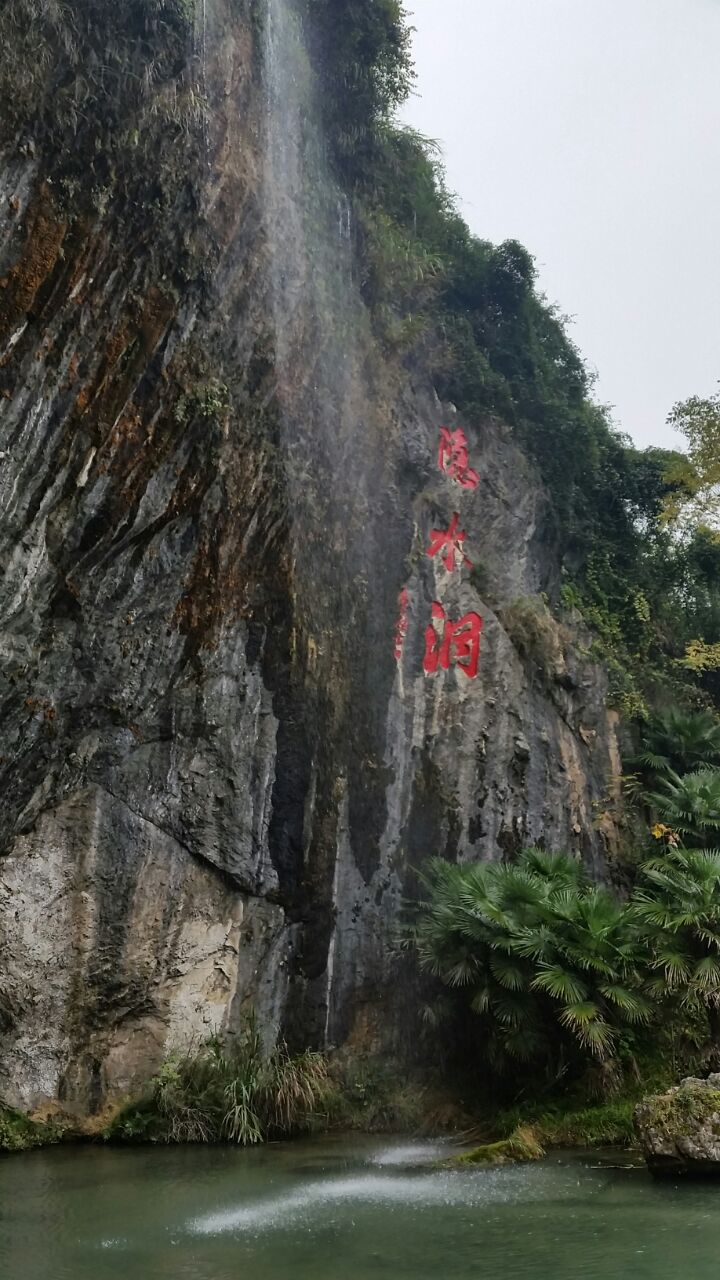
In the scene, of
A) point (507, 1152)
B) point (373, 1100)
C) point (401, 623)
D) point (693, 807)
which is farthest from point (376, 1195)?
point (401, 623)

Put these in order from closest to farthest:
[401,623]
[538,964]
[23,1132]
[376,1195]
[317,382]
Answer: [376,1195] → [23,1132] → [538,964] → [317,382] → [401,623]

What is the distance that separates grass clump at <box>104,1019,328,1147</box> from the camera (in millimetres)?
10102

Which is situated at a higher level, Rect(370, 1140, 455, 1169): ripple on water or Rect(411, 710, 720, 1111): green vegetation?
Rect(411, 710, 720, 1111): green vegetation

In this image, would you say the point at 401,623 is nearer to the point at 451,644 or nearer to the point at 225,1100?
the point at 451,644

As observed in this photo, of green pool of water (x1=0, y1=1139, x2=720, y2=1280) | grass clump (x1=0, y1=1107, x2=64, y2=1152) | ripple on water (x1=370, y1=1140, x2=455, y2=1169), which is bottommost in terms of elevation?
green pool of water (x1=0, y1=1139, x2=720, y2=1280)

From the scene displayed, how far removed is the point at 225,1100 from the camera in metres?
10.3

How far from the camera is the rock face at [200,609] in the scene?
30.3ft

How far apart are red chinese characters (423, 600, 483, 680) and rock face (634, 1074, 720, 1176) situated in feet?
24.5

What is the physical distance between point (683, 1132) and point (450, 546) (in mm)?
9471

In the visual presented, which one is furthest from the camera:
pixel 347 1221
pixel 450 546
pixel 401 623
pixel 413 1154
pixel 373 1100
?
pixel 450 546

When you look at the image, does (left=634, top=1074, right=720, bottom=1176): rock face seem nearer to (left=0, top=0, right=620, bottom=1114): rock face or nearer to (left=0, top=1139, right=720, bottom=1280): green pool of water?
(left=0, top=1139, right=720, bottom=1280): green pool of water

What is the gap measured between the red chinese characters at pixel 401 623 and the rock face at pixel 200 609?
0.57 feet

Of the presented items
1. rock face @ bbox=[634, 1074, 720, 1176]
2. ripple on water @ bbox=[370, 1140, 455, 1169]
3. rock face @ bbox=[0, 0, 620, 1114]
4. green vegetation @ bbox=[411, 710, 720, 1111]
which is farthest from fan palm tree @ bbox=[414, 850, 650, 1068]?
rock face @ bbox=[634, 1074, 720, 1176]

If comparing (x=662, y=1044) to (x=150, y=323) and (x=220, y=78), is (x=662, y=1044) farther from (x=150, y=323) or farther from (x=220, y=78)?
(x=220, y=78)
